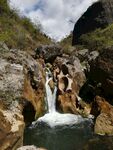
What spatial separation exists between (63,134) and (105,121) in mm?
3624

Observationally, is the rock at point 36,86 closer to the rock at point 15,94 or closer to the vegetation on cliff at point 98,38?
the rock at point 15,94

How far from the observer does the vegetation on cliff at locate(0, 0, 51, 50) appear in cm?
5801

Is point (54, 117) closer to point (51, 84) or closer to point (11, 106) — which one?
point (51, 84)

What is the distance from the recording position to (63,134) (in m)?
30.3

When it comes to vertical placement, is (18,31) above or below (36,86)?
above

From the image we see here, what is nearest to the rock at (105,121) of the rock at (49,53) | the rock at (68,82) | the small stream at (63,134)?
the small stream at (63,134)

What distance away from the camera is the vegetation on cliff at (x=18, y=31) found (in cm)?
5801

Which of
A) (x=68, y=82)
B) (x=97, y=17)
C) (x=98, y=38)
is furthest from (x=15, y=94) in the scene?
(x=97, y=17)

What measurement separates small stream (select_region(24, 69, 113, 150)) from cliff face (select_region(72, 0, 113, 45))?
187 feet

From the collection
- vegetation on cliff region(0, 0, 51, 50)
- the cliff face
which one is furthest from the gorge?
the cliff face

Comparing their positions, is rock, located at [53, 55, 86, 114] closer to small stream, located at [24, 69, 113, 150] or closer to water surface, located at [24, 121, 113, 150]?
small stream, located at [24, 69, 113, 150]

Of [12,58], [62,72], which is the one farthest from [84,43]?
[12,58]

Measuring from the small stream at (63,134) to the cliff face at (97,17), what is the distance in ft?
187

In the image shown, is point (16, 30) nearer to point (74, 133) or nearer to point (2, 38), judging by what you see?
point (2, 38)
